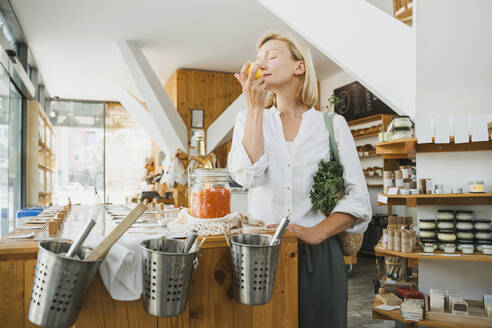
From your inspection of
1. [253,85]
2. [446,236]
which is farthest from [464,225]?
[253,85]

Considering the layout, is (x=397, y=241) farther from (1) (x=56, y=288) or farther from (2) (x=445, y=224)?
(1) (x=56, y=288)

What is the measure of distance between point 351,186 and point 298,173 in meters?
0.17

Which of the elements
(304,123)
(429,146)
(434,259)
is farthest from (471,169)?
(304,123)

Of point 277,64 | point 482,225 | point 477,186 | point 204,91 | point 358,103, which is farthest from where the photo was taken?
point 204,91

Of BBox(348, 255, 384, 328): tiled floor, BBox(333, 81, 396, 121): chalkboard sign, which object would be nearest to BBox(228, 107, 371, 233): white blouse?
BBox(348, 255, 384, 328): tiled floor

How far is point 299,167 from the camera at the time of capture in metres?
1.26

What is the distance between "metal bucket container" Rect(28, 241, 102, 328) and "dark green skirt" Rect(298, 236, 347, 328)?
65 centimetres

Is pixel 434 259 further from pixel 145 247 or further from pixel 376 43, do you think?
pixel 145 247

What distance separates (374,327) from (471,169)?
1.57m

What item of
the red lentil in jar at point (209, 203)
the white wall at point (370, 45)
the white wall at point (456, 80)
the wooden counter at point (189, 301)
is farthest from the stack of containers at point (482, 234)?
the red lentil in jar at point (209, 203)

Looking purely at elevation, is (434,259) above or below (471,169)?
below

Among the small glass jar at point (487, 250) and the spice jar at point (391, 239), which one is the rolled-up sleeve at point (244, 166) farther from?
the spice jar at point (391, 239)

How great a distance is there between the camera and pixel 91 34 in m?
5.93

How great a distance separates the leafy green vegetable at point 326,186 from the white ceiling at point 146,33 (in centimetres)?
415
